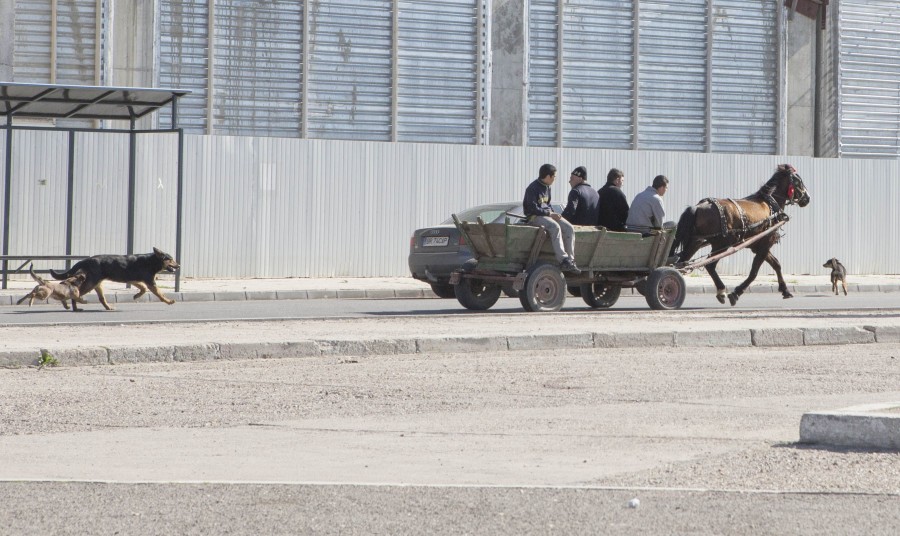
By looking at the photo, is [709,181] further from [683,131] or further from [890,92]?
[890,92]

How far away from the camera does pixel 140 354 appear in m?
11.0

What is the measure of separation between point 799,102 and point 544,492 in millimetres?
28636

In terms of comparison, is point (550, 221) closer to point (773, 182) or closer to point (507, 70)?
point (773, 182)

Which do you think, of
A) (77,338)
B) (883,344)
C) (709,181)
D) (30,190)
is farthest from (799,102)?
(77,338)

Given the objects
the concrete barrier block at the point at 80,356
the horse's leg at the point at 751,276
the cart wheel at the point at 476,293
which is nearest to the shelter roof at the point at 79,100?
the cart wheel at the point at 476,293

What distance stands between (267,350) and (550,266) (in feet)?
17.1

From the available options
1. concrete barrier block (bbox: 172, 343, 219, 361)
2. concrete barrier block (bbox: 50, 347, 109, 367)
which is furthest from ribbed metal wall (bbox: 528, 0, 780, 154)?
concrete barrier block (bbox: 50, 347, 109, 367)

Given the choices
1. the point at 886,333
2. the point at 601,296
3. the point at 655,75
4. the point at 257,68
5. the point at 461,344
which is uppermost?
the point at 655,75

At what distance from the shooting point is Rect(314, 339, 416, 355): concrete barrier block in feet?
38.1

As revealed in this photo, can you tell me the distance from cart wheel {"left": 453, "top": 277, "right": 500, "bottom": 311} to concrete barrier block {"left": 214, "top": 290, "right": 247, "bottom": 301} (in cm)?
513

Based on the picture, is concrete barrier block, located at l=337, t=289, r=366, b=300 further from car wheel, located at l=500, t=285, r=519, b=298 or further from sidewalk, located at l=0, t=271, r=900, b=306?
car wheel, located at l=500, t=285, r=519, b=298

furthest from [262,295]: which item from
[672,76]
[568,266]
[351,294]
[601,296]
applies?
[672,76]

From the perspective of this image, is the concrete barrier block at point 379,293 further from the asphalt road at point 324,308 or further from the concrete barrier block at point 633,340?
the concrete barrier block at point 633,340

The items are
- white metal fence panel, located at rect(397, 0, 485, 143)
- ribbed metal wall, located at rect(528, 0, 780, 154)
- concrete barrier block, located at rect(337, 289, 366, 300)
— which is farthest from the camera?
ribbed metal wall, located at rect(528, 0, 780, 154)
